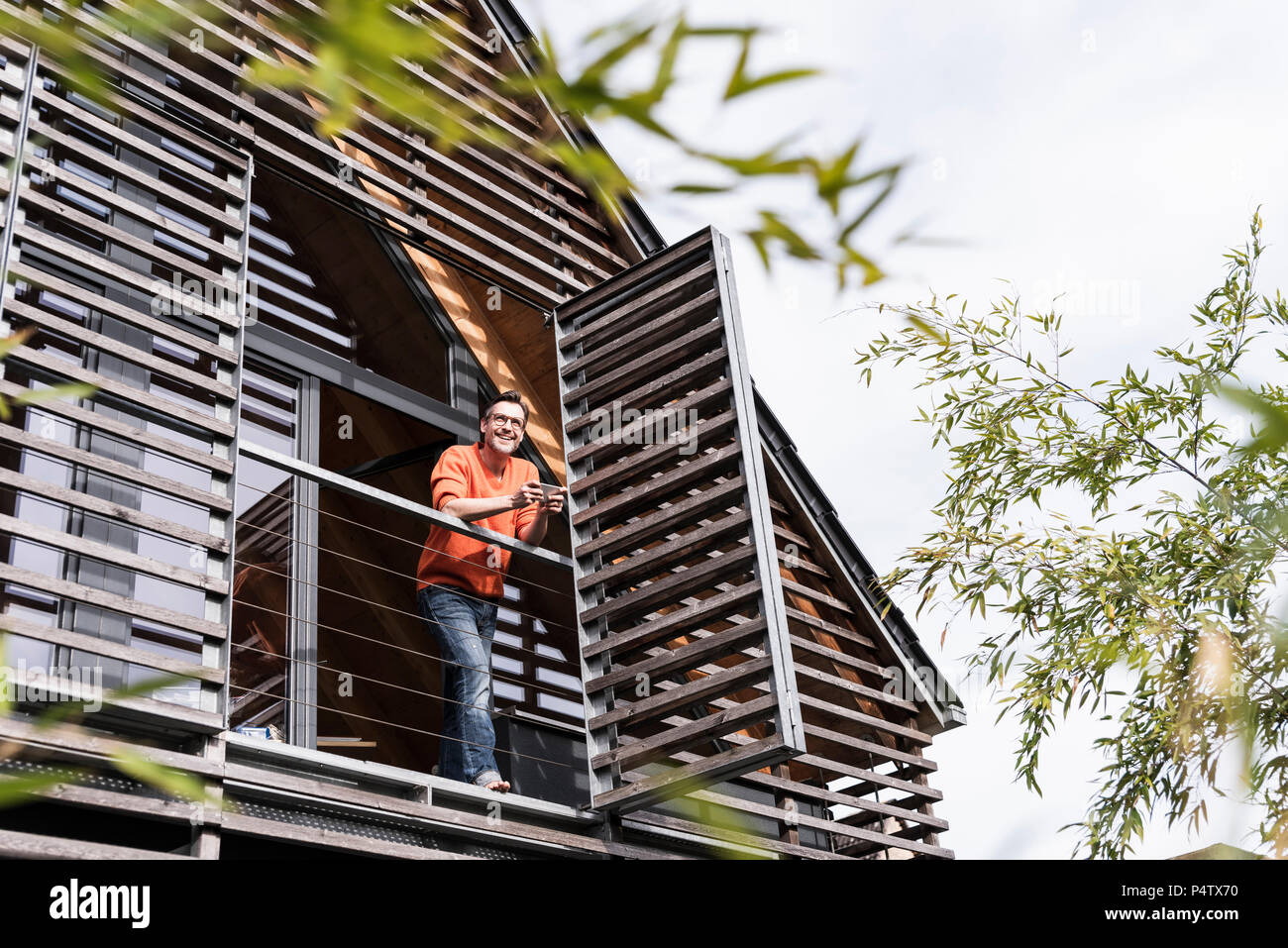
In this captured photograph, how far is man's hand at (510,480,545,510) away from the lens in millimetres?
4816

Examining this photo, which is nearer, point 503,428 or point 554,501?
point 554,501

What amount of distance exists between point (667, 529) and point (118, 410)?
2129 mm

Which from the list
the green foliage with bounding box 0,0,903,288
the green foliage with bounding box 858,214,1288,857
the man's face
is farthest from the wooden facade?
the green foliage with bounding box 0,0,903,288

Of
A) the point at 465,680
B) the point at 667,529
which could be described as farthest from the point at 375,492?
the point at 667,529

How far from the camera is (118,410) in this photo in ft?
13.5

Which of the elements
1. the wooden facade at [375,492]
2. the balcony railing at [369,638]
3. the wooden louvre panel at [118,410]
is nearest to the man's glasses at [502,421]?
the wooden facade at [375,492]

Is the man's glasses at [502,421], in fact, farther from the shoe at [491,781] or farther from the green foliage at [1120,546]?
the green foliage at [1120,546]

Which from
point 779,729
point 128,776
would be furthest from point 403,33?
point 779,729

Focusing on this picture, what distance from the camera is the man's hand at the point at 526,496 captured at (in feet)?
15.8

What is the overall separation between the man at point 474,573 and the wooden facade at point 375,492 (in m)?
0.17

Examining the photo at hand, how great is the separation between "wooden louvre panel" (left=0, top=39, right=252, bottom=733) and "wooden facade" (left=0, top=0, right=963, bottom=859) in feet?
0.05

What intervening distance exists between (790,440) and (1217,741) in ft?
8.98

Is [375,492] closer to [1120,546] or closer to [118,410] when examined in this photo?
[118,410]

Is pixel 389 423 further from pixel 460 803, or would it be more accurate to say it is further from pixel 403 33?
pixel 403 33
